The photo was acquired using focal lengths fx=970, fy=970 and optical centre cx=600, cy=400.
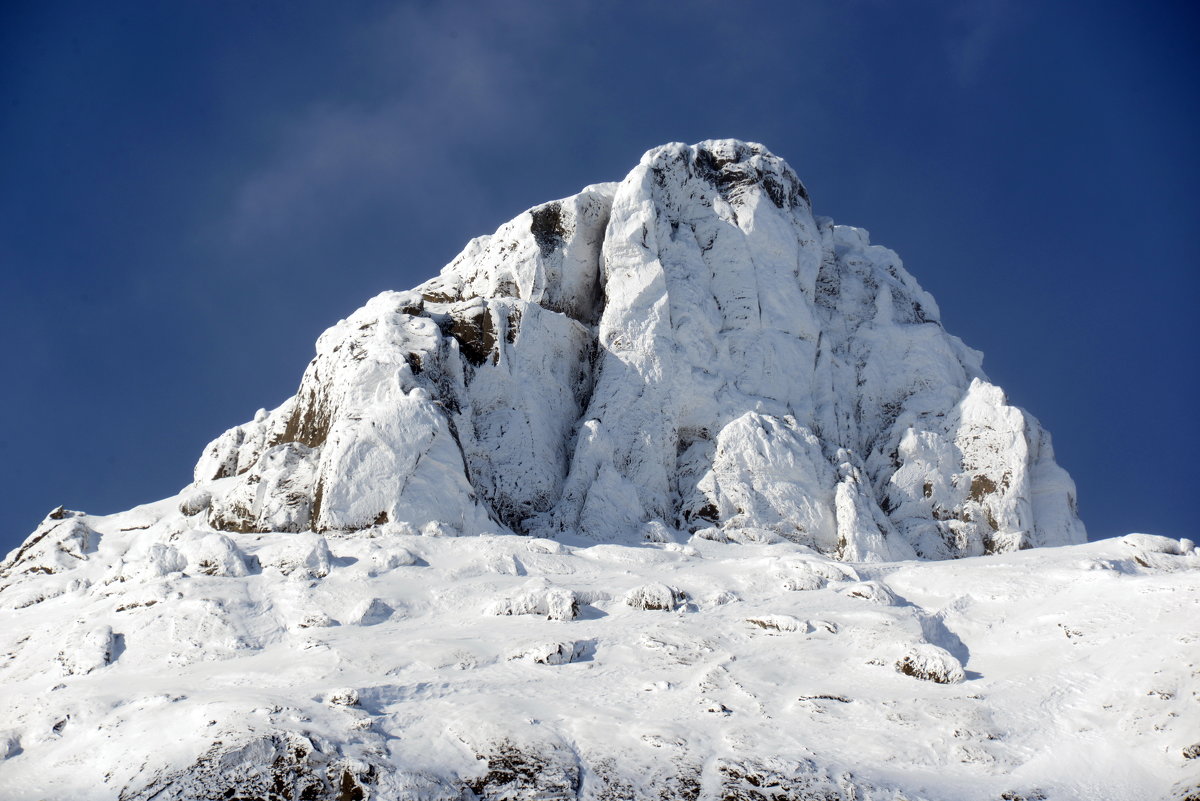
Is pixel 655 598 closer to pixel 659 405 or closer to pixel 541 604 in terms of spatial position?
pixel 541 604

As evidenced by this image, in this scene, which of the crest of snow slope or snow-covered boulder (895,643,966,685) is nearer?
the crest of snow slope

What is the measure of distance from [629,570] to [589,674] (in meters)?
11.9

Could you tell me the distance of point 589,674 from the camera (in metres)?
28.0

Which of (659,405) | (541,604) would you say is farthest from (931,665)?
(659,405)

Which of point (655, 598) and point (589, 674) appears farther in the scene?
point (655, 598)

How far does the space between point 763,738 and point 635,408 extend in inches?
1265

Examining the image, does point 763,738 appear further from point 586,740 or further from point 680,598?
point 680,598

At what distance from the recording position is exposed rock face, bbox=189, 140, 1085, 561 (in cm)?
4659

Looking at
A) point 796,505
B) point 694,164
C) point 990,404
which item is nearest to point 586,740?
point 796,505

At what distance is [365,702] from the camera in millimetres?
25266

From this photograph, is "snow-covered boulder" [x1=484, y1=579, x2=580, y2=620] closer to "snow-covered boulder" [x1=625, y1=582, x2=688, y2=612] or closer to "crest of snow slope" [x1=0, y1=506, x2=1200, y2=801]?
"crest of snow slope" [x1=0, y1=506, x2=1200, y2=801]

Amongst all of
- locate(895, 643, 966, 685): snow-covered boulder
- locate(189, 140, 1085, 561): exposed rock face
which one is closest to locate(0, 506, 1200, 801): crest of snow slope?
locate(895, 643, 966, 685): snow-covered boulder

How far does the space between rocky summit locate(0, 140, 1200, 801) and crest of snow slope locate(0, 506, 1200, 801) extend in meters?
0.13

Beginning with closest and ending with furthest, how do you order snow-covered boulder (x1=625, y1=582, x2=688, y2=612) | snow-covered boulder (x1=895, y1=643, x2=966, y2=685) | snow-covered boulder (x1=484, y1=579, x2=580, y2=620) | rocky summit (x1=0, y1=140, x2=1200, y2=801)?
1. rocky summit (x1=0, y1=140, x2=1200, y2=801)
2. snow-covered boulder (x1=895, y1=643, x2=966, y2=685)
3. snow-covered boulder (x1=484, y1=579, x2=580, y2=620)
4. snow-covered boulder (x1=625, y1=582, x2=688, y2=612)
